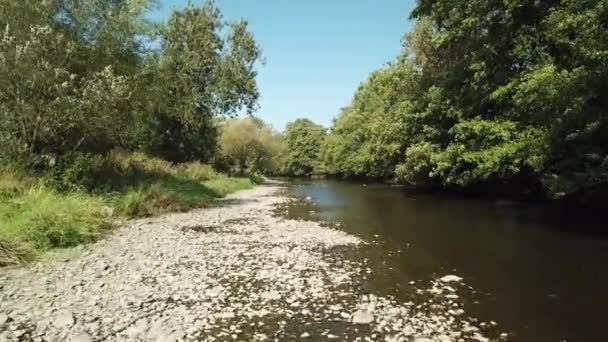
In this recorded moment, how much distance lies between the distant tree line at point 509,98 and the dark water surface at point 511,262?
3.39m

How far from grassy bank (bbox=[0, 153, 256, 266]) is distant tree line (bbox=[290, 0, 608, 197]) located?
18.1 meters

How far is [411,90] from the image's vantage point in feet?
150

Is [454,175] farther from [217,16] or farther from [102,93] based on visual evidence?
[217,16]

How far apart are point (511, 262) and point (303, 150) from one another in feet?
361

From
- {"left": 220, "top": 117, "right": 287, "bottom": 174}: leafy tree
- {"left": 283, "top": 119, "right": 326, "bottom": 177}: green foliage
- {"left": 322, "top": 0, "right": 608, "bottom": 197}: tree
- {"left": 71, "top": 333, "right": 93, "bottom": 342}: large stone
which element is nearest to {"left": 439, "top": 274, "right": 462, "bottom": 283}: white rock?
{"left": 71, "top": 333, "right": 93, "bottom": 342}: large stone

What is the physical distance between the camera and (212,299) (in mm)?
8633

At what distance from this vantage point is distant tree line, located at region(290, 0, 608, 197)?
17.7m

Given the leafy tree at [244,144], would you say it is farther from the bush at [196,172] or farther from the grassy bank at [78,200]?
the grassy bank at [78,200]

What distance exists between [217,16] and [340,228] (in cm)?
3303

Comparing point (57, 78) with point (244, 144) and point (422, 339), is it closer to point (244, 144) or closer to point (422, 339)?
point (422, 339)

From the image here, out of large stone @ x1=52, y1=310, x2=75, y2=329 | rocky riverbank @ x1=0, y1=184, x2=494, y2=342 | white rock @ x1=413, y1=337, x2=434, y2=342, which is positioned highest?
white rock @ x1=413, y1=337, x2=434, y2=342

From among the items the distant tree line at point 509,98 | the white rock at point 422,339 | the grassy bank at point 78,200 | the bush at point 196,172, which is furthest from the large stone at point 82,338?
the bush at point 196,172

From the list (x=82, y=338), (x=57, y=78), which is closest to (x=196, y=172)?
(x=57, y=78)

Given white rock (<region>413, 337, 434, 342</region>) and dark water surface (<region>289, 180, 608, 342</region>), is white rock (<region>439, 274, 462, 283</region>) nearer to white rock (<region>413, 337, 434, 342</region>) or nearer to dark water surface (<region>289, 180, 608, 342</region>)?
dark water surface (<region>289, 180, 608, 342</region>)
